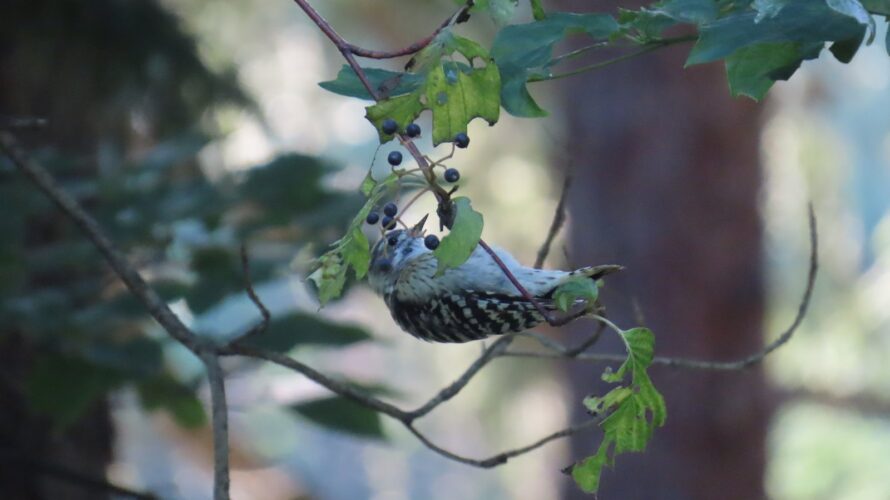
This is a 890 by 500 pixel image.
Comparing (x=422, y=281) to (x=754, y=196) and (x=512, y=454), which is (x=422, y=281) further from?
(x=754, y=196)

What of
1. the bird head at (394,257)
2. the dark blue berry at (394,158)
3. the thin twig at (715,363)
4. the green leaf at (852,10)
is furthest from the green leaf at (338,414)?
the green leaf at (852,10)

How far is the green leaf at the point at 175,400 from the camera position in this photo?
2.06m

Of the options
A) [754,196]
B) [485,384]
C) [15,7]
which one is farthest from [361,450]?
[15,7]

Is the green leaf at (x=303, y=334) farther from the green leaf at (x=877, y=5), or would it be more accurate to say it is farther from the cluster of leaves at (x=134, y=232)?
the green leaf at (x=877, y=5)

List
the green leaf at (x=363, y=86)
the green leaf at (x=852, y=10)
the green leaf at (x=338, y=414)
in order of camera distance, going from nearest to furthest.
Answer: the green leaf at (x=852, y=10) → the green leaf at (x=363, y=86) → the green leaf at (x=338, y=414)

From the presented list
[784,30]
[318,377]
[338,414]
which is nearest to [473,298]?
[318,377]

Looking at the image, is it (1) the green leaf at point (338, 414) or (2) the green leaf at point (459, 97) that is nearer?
(2) the green leaf at point (459, 97)

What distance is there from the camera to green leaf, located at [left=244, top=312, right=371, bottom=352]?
1.81m

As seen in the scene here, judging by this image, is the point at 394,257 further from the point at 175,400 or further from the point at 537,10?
the point at 175,400

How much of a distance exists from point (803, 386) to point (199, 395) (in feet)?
15.4

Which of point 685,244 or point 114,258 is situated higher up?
point 685,244

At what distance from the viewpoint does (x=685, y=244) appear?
355 cm

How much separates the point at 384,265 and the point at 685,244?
2372 mm

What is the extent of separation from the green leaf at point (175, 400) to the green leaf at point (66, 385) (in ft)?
0.67
